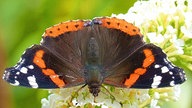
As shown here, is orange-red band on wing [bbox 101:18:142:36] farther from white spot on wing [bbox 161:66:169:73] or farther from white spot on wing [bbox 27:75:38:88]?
white spot on wing [bbox 27:75:38:88]

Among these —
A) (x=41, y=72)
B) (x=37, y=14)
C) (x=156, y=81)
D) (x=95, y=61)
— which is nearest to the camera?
(x=156, y=81)

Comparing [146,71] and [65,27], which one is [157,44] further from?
[65,27]

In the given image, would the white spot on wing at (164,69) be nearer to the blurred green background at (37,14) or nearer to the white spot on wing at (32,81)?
the white spot on wing at (32,81)

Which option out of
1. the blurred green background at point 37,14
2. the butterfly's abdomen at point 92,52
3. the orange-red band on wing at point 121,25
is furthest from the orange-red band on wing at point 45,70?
the blurred green background at point 37,14

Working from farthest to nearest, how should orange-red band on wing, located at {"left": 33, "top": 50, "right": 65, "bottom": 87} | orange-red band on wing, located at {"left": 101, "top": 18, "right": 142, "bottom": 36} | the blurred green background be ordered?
1. the blurred green background
2. orange-red band on wing, located at {"left": 101, "top": 18, "right": 142, "bottom": 36}
3. orange-red band on wing, located at {"left": 33, "top": 50, "right": 65, "bottom": 87}

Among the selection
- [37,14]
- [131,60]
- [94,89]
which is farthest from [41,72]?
[37,14]

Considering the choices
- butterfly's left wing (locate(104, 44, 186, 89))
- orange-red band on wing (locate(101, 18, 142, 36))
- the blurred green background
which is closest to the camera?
butterfly's left wing (locate(104, 44, 186, 89))

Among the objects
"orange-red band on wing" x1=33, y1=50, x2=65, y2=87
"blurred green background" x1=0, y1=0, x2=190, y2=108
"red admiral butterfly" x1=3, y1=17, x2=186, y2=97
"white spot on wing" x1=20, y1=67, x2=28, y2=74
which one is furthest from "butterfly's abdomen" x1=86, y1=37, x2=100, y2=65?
"blurred green background" x1=0, y1=0, x2=190, y2=108

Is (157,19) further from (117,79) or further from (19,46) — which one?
(19,46)
